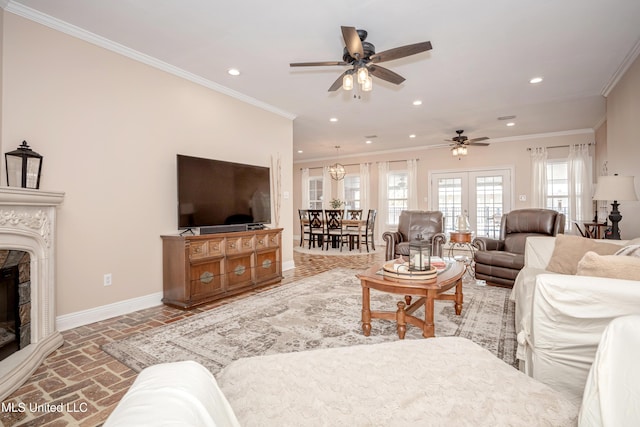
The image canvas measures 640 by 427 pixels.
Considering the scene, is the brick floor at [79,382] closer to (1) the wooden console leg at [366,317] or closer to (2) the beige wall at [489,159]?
(1) the wooden console leg at [366,317]

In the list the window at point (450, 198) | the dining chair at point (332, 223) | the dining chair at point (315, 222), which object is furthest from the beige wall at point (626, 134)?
the dining chair at point (315, 222)

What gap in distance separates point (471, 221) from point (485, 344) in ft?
20.1

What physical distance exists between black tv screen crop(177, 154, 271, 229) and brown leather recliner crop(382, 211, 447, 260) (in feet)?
6.64

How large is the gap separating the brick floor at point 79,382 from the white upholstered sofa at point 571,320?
221cm

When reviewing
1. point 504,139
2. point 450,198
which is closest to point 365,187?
point 450,198

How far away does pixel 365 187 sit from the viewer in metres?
9.47

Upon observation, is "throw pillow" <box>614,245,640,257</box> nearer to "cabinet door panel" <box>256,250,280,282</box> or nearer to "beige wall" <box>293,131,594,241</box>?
"cabinet door panel" <box>256,250,280,282</box>

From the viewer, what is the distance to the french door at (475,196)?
760cm

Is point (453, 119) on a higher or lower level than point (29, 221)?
higher

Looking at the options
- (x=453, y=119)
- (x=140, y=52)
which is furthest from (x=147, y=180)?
(x=453, y=119)

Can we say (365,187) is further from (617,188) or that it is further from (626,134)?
(617,188)

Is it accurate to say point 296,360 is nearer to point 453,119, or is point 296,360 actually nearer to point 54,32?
point 54,32

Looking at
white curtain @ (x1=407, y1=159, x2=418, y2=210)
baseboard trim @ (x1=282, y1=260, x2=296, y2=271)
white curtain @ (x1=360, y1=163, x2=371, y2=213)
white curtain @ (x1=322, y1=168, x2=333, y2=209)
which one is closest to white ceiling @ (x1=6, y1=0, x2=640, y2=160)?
baseboard trim @ (x1=282, y1=260, x2=296, y2=271)

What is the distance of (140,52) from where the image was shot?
133 inches
